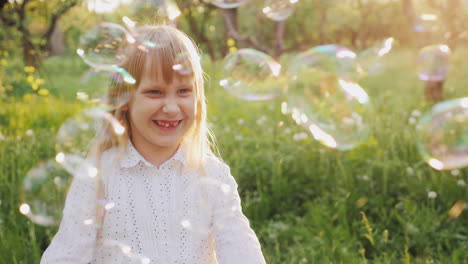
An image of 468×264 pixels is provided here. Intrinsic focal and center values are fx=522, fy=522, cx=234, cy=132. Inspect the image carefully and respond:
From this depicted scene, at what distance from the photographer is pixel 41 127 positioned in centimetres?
527

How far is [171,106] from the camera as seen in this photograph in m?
1.95

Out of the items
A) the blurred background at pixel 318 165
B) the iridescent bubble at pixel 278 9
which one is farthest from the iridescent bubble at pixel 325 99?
the iridescent bubble at pixel 278 9

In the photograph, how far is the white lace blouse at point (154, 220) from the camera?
195 centimetres

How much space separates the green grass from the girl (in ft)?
2.81

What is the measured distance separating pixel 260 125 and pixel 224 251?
3.02m

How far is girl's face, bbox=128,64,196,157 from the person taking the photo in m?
1.97

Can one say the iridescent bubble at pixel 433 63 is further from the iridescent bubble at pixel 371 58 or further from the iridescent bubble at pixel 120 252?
the iridescent bubble at pixel 120 252

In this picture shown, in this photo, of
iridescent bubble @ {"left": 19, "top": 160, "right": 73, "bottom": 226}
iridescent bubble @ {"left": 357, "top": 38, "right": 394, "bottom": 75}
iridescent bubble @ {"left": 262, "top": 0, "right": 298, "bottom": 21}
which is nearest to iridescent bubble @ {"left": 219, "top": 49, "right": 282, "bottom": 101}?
iridescent bubble @ {"left": 262, "top": 0, "right": 298, "bottom": 21}

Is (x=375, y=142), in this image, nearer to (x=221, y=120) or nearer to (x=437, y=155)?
(x=437, y=155)

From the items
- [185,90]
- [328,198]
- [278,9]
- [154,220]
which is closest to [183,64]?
[185,90]

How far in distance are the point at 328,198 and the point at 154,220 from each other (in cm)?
184

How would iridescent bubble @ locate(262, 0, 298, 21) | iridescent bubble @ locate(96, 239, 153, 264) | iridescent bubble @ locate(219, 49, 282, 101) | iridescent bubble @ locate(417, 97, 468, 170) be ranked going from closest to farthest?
iridescent bubble @ locate(96, 239, 153, 264), iridescent bubble @ locate(417, 97, 468, 170), iridescent bubble @ locate(219, 49, 282, 101), iridescent bubble @ locate(262, 0, 298, 21)

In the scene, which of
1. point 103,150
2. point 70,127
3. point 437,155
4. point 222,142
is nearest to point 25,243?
point 70,127

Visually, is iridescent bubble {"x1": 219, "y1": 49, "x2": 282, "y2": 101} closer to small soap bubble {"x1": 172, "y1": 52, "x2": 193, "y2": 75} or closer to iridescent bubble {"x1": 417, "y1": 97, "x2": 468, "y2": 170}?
iridescent bubble {"x1": 417, "y1": 97, "x2": 468, "y2": 170}
